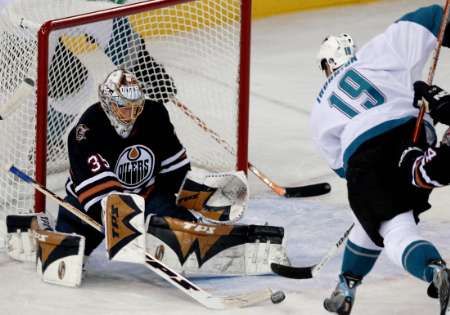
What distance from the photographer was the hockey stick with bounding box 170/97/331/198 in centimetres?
495

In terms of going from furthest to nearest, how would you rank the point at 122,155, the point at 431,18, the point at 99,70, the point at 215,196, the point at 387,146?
the point at 99,70, the point at 215,196, the point at 122,155, the point at 431,18, the point at 387,146

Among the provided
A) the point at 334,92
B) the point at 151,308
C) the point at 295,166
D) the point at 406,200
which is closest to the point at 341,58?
the point at 334,92

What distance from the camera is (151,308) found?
3857 millimetres

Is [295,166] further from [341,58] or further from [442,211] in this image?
[341,58]

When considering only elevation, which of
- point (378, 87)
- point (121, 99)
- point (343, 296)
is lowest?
point (343, 296)

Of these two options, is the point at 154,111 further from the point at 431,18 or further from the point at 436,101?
the point at 436,101

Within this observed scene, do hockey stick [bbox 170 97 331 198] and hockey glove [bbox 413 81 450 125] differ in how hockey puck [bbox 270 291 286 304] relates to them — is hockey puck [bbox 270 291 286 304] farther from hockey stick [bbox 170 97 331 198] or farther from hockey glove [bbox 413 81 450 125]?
hockey stick [bbox 170 97 331 198]

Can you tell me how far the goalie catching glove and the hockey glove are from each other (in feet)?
3.30

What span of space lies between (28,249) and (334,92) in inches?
44.9

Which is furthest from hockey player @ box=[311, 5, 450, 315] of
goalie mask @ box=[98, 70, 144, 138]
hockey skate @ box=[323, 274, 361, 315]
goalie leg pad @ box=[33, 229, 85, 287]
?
goalie leg pad @ box=[33, 229, 85, 287]

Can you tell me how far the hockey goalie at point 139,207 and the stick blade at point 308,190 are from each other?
0.59 m

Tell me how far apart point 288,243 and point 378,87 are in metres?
0.99

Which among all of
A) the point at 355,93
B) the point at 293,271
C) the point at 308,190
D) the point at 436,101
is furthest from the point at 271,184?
the point at 436,101

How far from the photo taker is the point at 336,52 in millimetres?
3902
